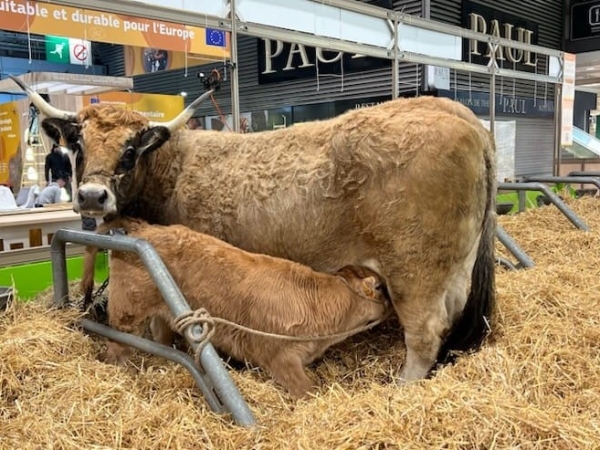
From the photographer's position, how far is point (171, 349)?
2775mm

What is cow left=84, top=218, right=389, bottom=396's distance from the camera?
9.77ft

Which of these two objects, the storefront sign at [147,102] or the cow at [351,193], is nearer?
the cow at [351,193]

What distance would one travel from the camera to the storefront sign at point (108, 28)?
448 centimetres

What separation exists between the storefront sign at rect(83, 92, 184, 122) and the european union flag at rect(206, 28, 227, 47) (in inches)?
57.3

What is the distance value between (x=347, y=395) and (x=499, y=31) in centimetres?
1214

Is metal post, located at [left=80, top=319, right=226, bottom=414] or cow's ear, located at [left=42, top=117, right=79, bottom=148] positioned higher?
cow's ear, located at [left=42, top=117, right=79, bottom=148]

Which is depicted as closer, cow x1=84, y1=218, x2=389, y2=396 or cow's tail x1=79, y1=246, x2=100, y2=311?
cow x1=84, y1=218, x2=389, y2=396

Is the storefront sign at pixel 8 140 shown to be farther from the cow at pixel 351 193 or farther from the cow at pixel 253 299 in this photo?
the cow at pixel 253 299

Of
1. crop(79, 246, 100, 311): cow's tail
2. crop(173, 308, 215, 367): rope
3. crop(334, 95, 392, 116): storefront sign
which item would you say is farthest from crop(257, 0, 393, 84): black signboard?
crop(173, 308, 215, 367): rope

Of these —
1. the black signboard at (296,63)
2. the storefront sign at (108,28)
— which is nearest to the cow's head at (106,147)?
the storefront sign at (108,28)

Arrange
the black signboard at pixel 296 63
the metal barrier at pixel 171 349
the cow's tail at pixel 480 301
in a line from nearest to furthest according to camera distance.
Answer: the metal barrier at pixel 171 349 → the cow's tail at pixel 480 301 → the black signboard at pixel 296 63

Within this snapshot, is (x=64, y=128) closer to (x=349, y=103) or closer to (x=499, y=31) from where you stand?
(x=349, y=103)

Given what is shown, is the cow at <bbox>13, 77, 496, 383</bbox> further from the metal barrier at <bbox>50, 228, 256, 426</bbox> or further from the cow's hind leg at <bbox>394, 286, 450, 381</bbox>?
the metal barrier at <bbox>50, 228, 256, 426</bbox>

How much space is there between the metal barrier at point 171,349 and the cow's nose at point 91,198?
0.15m
